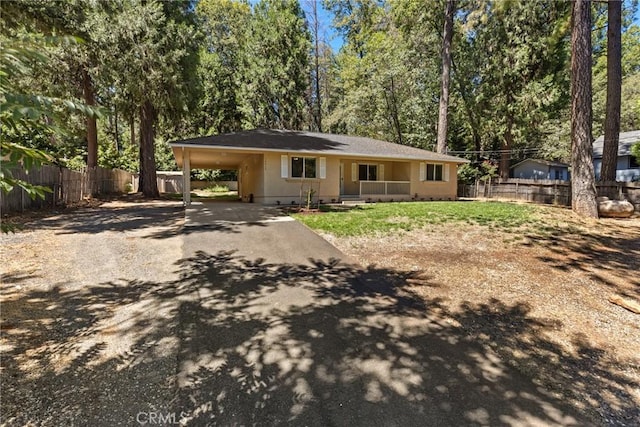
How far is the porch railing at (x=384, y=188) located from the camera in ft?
56.7

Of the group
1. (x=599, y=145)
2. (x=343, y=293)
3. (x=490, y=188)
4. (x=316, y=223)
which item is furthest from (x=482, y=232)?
(x=599, y=145)

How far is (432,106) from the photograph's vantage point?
85.5 ft

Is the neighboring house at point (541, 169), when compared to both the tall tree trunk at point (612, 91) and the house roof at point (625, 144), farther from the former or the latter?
the tall tree trunk at point (612, 91)

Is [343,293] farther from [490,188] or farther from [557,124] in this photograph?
[557,124]

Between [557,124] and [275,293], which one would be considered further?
[557,124]

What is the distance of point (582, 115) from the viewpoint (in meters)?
10.5

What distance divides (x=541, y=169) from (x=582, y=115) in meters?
20.1

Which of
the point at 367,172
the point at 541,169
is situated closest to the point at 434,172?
the point at 367,172

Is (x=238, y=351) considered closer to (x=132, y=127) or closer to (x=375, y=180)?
(x=375, y=180)

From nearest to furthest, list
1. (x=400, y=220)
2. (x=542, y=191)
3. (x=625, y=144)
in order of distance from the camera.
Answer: (x=400, y=220) → (x=542, y=191) → (x=625, y=144)

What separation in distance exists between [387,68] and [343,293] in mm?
24896

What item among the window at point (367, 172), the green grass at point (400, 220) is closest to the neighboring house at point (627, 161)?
the window at point (367, 172)

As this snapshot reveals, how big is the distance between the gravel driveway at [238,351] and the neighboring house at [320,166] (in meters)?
8.81

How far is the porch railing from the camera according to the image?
56.7 feet
